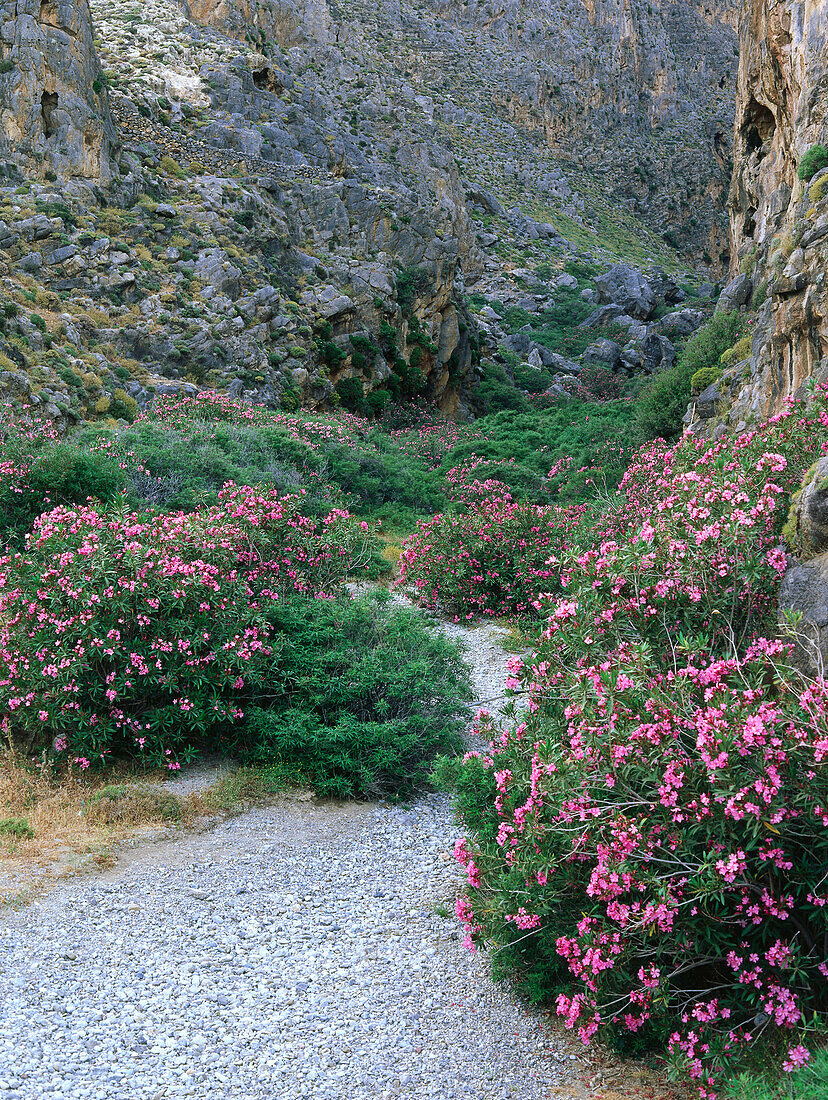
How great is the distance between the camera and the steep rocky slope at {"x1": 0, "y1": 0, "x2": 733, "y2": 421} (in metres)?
21.6

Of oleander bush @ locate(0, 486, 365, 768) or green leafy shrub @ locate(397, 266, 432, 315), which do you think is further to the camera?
green leafy shrub @ locate(397, 266, 432, 315)

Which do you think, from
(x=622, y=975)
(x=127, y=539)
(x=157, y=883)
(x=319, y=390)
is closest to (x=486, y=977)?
(x=622, y=975)

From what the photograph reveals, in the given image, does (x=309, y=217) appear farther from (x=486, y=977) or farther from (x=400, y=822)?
(x=486, y=977)

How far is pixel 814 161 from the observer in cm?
1659

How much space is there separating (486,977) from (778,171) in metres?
25.8

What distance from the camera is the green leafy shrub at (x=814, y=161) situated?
54.3 ft

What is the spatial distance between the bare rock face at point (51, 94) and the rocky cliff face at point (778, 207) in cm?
2022

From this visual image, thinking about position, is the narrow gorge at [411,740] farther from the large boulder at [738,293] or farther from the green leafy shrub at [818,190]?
the large boulder at [738,293]

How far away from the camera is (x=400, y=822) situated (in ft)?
21.5

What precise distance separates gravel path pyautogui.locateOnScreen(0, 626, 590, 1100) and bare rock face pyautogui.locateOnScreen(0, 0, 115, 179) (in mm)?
25019

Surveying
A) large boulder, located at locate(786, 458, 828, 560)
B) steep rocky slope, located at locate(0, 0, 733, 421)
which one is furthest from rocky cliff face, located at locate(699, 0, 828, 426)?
steep rocky slope, located at locate(0, 0, 733, 421)

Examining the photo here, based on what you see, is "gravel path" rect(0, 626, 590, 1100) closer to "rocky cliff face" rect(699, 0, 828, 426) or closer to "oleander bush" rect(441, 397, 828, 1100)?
"oleander bush" rect(441, 397, 828, 1100)

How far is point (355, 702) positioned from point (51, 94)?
2528 cm

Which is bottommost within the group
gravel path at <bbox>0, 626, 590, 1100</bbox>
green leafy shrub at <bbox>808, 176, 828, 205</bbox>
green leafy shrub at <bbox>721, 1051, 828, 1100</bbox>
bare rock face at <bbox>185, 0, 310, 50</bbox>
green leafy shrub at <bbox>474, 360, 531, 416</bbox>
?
green leafy shrub at <bbox>474, 360, 531, 416</bbox>
